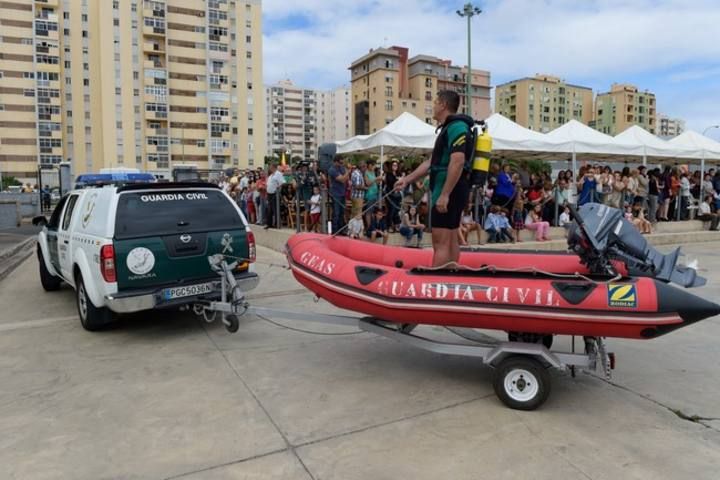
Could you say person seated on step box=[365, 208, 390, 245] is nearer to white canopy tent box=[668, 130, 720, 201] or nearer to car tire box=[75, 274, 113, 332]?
car tire box=[75, 274, 113, 332]

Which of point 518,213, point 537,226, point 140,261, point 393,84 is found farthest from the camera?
point 393,84

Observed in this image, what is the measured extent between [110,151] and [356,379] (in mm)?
71848

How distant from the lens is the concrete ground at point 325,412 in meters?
2.95

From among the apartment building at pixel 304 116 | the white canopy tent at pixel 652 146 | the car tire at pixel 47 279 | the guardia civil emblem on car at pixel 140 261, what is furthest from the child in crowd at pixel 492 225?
the apartment building at pixel 304 116

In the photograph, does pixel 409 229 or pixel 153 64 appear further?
pixel 153 64

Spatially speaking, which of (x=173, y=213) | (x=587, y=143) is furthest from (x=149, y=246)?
(x=587, y=143)

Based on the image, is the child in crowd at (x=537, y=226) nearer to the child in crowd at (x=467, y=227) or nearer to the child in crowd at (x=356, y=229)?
the child in crowd at (x=467, y=227)

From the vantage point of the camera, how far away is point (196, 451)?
3105mm

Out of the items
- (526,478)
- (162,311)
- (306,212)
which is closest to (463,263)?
(526,478)

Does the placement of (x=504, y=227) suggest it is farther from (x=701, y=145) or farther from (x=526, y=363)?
(x=701, y=145)

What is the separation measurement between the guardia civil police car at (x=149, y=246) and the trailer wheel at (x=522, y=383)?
3.24 m

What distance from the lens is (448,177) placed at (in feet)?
13.9

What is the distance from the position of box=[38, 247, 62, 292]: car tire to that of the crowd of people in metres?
4.72

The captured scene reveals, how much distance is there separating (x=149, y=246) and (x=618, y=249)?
14.5 ft
